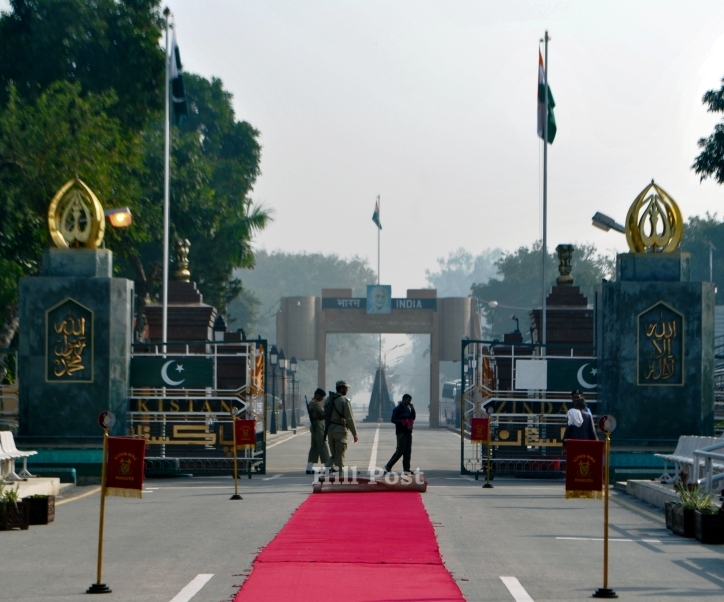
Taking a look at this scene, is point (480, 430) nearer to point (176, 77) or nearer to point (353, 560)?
point (353, 560)

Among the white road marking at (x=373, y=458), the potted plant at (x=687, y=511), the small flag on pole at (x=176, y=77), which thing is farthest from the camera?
the small flag on pole at (x=176, y=77)

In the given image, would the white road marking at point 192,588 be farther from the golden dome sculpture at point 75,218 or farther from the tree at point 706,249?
the tree at point 706,249

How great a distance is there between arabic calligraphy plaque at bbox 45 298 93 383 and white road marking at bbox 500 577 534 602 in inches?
563

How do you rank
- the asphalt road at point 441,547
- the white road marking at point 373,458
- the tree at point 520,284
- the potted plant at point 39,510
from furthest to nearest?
1. the tree at point 520,284
2. the white road marking at point 373,458
3. the potted plant at point 39,510
4. the asphalt road at point 441,547

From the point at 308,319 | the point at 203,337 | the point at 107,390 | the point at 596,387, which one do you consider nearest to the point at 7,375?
the point at 107,390

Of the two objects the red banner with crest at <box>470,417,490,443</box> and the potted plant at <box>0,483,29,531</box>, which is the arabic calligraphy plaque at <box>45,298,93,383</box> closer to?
the red banner with crest at <box>470,417,490,443</box>

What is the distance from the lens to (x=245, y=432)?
22047mm

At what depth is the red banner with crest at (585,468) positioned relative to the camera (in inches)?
466

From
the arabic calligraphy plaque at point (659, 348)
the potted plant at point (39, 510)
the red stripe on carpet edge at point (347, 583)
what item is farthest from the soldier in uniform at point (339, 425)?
the red stripe on carpet edge at point (347, 583)

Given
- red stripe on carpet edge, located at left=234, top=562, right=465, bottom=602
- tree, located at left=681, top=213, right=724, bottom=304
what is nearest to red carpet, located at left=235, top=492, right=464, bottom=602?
red stripe on carpet edge, located at left=234, top=562, right=465, bottom=602

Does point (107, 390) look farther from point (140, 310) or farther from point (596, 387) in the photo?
point (140, 310)

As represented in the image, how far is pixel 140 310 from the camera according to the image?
1831 inches

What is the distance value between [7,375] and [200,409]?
22.2ft

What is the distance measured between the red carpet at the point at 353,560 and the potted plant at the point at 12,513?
3.13 metres
